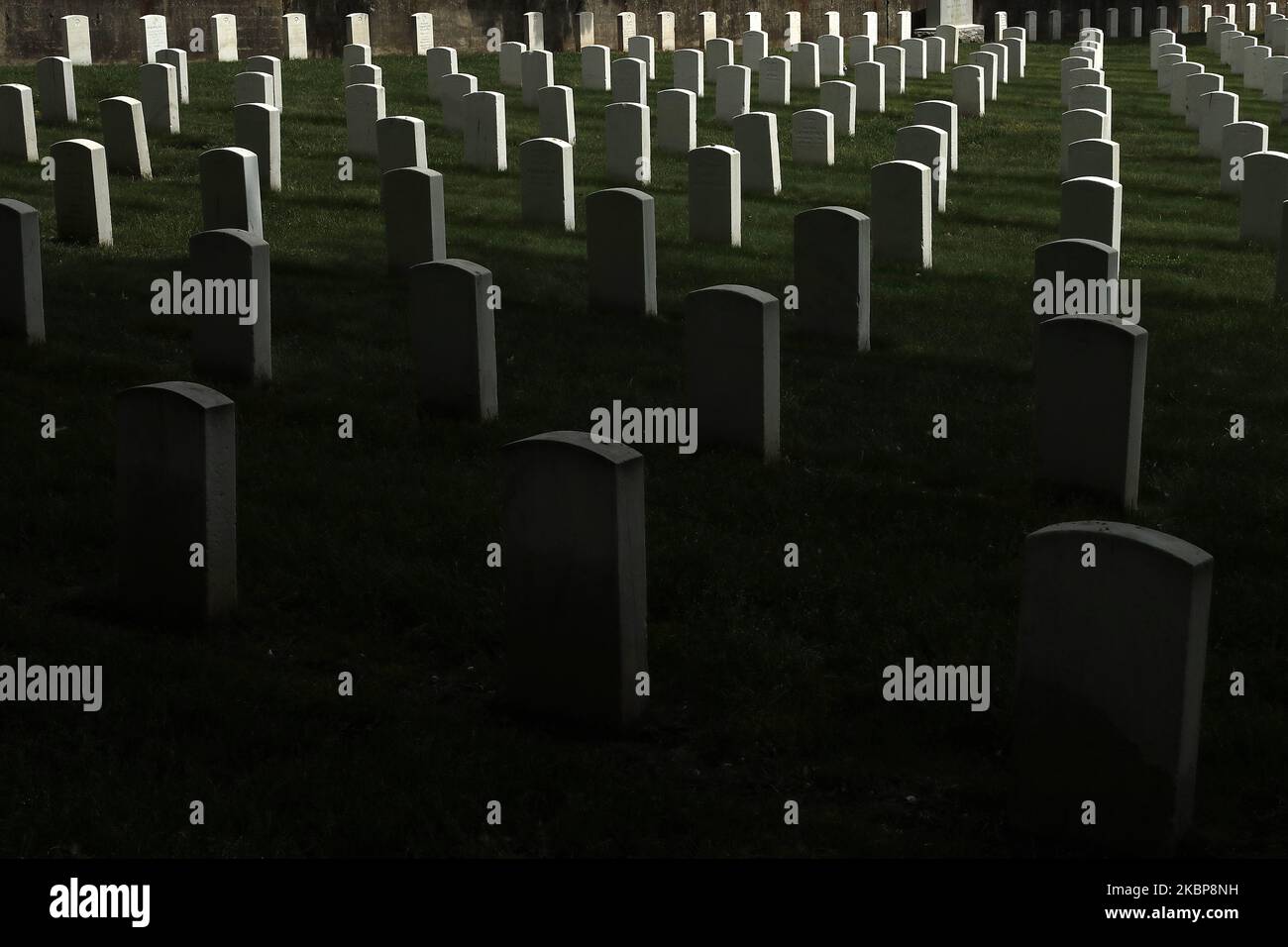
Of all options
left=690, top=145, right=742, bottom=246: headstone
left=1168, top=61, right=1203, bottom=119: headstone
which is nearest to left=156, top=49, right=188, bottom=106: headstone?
left=690, top=145, right=742, bottom=246: headstone

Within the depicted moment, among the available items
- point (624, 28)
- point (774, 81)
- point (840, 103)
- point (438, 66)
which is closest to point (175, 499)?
point (840, 103)

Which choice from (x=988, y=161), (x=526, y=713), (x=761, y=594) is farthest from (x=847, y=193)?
(x=526, y=713)

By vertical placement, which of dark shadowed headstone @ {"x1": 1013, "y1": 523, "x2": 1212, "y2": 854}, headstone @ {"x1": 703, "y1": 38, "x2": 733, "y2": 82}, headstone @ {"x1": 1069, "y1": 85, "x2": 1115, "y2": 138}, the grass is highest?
headstone @ {"x1": 703, "y1": 38, "x2": 733, "y2": 82}

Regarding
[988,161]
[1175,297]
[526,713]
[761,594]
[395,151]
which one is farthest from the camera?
[988,161]

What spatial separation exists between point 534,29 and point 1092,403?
2505cm

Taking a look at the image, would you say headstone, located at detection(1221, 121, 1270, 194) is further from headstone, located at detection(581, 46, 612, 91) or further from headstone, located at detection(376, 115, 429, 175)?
headstone, located at detection(581, 46, 612, 91)

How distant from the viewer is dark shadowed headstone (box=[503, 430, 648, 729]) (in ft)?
19.6

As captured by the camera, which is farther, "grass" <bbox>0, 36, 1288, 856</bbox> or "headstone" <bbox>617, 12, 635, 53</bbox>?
"headstone" <bbox>617, 12, 635, 53</bbox>

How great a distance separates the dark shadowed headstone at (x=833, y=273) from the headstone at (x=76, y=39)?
16.6 m

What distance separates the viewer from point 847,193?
58.9ft

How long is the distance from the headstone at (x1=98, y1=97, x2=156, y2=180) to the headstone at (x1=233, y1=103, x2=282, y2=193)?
3.54 ft

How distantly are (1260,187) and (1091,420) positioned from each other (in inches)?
327

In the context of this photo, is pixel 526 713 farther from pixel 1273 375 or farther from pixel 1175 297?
pixel 1175 297

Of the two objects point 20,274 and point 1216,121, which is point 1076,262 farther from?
point 1216,121
